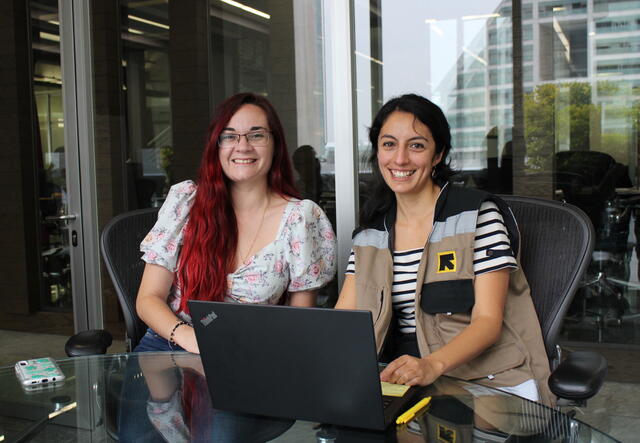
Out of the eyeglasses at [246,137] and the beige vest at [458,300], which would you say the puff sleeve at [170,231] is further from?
the beige vest at [458,300]

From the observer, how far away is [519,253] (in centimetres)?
202

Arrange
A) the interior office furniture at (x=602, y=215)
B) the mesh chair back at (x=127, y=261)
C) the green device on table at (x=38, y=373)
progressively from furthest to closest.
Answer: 1. the interior office furniture at (x=602, y=215)
2. the mesh chair back at (x=127, y=261)
3. the green device on table at (x=38, y=373)

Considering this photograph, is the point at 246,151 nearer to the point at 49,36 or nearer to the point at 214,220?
the point at 214,220

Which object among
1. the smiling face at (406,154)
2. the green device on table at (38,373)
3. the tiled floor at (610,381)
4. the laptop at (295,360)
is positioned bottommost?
the tiled floor at (610,381)

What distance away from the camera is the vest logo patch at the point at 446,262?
1975mm

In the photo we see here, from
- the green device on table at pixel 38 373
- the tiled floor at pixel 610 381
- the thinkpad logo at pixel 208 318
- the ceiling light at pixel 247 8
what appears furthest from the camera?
the ceiling light at pixel 247 8

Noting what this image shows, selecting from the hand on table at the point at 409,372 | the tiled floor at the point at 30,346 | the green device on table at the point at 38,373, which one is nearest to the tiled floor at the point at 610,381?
the tiled floor at the point at 30,346

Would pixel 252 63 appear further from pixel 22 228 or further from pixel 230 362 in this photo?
pixel 230 362

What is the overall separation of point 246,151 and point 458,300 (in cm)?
86

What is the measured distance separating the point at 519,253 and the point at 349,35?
5.15 feet

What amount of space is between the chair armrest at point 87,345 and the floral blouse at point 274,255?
318 millimetres

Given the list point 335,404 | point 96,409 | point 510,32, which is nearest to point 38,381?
point 96,409

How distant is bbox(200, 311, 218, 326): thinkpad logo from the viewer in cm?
127

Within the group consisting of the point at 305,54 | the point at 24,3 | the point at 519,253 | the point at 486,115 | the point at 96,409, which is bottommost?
the point at 96,409
